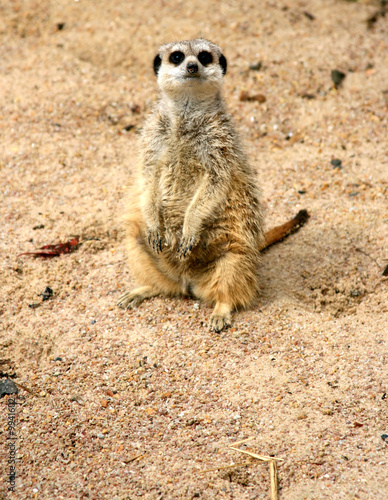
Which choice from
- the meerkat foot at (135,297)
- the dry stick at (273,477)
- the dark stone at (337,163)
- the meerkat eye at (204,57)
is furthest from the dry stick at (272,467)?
the dark stone at (337,163)

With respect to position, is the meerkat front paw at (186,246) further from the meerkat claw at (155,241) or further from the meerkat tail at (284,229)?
the meerkat tail at (284,229)

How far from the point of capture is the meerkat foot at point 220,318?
2.91 m

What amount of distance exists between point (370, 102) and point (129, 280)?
2578 millimetres

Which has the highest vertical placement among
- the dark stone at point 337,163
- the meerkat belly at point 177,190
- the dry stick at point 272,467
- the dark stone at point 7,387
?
the meerkat belly at point 177,190

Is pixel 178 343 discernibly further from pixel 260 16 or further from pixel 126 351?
pixel 260 16

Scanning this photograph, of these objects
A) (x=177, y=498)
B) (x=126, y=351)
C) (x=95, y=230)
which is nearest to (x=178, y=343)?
(x=126, y=351)

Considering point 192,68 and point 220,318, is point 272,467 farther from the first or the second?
point 192,68

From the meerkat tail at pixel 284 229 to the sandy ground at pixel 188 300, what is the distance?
62 mm

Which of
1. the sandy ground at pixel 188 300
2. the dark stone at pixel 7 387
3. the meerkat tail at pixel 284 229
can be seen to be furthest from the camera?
the meerkat tail at pixel 284 229

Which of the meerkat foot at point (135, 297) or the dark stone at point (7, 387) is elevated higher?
the dark stone at point (7, 387)

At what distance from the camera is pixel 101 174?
4094mm

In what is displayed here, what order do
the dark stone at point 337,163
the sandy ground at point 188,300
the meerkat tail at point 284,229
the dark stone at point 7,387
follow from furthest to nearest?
the dark stone at point 337,163
the meerkat tail at point 284,229
the dark stone at point 7,387
the sandy ground at point 188,300

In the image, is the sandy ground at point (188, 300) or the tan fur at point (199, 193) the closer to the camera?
the sandy ground at point (188, 300)

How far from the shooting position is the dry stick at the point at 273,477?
2045 mm
